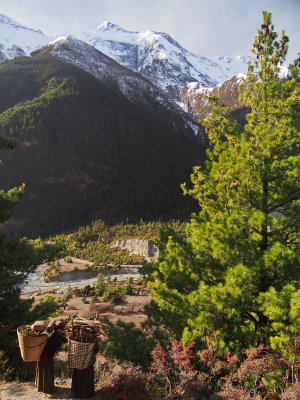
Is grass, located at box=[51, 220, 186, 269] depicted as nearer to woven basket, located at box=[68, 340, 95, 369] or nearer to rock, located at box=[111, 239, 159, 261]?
rock, located at box=[111, 239, 159, 261]

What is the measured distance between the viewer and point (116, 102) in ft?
348

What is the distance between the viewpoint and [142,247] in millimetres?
40844

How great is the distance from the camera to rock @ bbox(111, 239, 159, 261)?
132 feet

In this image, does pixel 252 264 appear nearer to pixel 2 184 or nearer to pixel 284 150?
pixel 284 150

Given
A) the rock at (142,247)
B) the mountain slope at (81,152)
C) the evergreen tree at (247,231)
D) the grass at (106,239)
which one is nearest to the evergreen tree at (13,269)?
the evergreen tree at (247,231)

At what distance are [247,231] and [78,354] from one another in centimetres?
388

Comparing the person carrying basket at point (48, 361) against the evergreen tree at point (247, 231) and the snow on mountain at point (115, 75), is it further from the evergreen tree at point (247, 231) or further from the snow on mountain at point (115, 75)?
the snow on mountain at point (115, 75)

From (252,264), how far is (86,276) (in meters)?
29.2

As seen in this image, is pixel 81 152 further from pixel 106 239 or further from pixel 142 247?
A: pixel 142 247

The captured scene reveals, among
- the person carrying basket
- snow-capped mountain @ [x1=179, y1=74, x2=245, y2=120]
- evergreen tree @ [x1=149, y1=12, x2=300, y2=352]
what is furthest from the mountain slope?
the person carrying basket

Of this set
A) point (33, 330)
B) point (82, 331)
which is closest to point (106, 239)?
point (33, 330)

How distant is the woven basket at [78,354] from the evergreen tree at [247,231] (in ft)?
5.47

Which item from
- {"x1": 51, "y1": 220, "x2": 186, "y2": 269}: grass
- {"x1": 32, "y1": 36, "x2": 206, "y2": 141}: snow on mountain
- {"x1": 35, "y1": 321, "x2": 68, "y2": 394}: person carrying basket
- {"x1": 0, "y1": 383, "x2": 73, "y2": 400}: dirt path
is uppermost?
{"x1": 32, "y1": 36, "x2": 206, "y2": 141}: snow on mountain

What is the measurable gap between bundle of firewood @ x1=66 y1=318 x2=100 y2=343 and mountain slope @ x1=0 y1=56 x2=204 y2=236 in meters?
55.8
